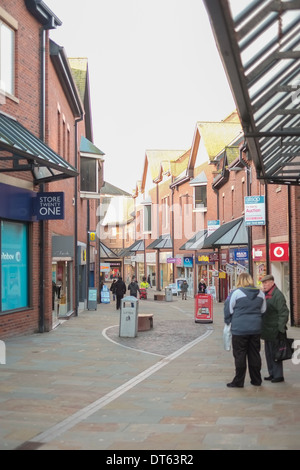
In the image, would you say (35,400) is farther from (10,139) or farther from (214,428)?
(10,139)

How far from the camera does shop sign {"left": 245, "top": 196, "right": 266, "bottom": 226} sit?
24.6 meters

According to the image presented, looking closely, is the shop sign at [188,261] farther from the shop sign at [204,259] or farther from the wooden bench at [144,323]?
the wooden bench at [144,323]

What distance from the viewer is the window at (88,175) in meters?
30.3

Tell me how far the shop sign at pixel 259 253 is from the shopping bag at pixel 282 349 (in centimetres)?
1602

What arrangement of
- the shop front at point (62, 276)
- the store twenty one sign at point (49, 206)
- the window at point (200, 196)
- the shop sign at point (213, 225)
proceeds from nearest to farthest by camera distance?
the store twenty one sign at point (49, 206), the shop front at point (62, 276), the shop sign at point (213, 225), the window at point (200, 196)

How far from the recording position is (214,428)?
7.26 meters

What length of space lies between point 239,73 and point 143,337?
11.4 meters

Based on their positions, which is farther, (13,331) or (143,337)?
(143,337)

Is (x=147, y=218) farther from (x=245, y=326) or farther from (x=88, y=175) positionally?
(x=245, y=326)

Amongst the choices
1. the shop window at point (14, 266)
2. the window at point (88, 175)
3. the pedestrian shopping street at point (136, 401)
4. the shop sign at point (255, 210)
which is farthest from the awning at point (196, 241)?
the pedestrian shopping street at point (136, 401)

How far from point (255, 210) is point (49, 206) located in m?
10.3

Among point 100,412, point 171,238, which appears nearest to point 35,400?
point 100,412

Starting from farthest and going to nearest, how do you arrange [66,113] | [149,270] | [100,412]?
1. [149,270]
2. [66,113]
3. [100,412]

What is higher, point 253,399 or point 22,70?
point 22,70
